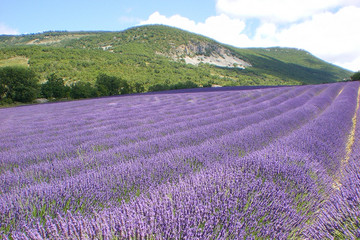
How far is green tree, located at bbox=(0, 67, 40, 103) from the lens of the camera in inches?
646

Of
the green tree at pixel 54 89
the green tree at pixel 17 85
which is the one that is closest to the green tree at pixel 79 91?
the green tree at pixel 54 89

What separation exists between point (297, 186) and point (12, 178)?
2794mm

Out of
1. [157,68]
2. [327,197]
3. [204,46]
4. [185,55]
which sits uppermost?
[204,46]

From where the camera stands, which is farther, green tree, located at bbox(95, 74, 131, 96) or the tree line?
green tree, located at bbox(95, 74, 131, 96)

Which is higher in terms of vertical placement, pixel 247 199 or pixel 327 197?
pixel 247 199

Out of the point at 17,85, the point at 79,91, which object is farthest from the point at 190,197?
the point at 17,85

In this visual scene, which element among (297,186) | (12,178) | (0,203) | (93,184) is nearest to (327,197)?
(297,186)

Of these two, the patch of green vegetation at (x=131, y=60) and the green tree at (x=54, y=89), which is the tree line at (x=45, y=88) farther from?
the patch of green vegetation at (x=131, y=60)

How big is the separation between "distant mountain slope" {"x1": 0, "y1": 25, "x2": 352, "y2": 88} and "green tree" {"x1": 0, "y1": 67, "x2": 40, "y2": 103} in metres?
9.23

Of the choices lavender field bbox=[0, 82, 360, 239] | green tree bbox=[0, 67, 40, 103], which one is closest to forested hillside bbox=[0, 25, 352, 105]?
green tree bbox=[0, 67, 40, 103]

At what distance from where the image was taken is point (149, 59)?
43.8 metres

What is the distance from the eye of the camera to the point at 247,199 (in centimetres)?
141

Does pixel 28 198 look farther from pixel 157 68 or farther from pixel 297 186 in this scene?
pixel 157 68

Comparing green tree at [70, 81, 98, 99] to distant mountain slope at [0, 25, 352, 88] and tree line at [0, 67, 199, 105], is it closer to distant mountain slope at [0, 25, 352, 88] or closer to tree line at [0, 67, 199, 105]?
tree line at [0, 67, 199, 105]
